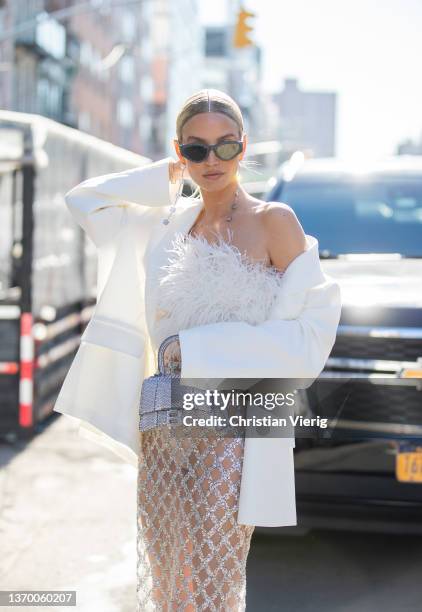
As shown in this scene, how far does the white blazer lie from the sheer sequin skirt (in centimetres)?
7

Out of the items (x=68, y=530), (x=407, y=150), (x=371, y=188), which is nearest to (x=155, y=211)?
(x=68, y=530)

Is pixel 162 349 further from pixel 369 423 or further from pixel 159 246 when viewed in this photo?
pixel 369 423

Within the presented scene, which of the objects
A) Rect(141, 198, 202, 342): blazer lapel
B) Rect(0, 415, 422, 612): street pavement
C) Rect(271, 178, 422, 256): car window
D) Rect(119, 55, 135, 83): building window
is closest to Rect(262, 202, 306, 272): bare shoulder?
Rect(141, 198, 202, 342): blazer lapel

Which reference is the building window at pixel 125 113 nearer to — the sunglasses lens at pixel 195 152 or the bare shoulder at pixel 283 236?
the sunglasses lens at pixel 195 152

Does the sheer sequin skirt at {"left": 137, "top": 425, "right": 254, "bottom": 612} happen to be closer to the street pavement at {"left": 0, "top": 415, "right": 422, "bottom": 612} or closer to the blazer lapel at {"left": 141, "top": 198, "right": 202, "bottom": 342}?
the blazer lapel at {"left": 141, "top": 198, "right": 202, "bottom": 342}

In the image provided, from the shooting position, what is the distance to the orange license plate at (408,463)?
434 centimetres

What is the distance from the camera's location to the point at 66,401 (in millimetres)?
3205

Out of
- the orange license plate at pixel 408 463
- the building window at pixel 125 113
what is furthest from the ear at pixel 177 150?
the building window at pixel 125 113

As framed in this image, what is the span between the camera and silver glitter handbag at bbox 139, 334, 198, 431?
2.85 meters

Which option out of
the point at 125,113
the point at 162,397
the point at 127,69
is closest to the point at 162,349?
the point at 162,397

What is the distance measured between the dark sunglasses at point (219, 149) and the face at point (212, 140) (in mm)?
11

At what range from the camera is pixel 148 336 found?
10.5 feet

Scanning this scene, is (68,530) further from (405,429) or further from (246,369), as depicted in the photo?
(246,369)

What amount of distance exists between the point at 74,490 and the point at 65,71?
42.1 meters
